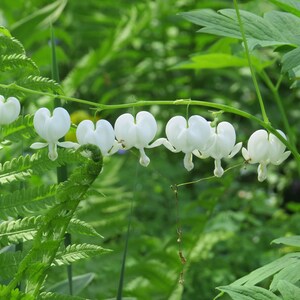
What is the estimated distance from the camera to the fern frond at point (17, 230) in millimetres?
1360

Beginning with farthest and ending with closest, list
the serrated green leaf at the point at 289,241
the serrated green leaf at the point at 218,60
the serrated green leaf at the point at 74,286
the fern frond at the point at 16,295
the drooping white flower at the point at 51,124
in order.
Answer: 1. the serrated green leaf at the point at 218,60
2. the serrated green leaf at the point at 74,286
3. the serrated green leaf at the point at 289,241
4. the drooping white flower at the point at 51,124
5. the fern frond at the point at 16,295

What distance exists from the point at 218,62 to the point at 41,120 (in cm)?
71

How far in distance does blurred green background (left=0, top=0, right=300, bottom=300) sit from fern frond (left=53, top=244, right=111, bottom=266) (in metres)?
0.11

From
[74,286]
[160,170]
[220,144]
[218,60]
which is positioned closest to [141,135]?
[220,144]

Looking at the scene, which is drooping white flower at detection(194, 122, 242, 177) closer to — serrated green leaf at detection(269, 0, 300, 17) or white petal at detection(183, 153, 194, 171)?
white petal at detection(183, 153, 194, 171)

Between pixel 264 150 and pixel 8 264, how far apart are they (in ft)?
1.58

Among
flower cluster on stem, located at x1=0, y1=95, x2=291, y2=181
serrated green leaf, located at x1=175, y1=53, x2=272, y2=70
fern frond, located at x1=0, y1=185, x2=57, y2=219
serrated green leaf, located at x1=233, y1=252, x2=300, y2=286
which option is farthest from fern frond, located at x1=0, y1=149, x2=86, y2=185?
serrated green leaf, located at x1=175, y1=53, x2=272, y2=70

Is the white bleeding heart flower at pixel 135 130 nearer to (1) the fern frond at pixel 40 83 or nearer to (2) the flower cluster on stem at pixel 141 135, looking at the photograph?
(2) the flower cluster on stem at pixel 141 135

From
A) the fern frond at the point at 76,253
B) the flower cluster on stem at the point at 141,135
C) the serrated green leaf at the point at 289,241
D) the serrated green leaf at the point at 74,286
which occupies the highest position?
the flower cluster on stem at the point at 141,135

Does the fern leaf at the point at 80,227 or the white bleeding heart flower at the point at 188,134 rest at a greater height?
the white bleeding heart flower at the point at 188,134

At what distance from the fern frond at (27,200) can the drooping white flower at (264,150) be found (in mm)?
350

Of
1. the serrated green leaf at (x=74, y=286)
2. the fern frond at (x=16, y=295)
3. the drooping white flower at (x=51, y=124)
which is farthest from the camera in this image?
the serrated green leaf at (x=74, y=286)

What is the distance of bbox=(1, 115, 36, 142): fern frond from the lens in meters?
1.39

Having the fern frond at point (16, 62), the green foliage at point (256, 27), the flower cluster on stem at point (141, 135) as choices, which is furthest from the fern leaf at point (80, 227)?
the green foliage at point (256, 27)
